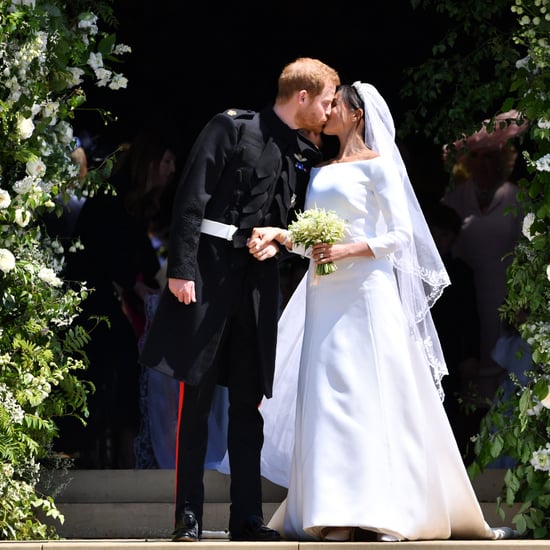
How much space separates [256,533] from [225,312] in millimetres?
936

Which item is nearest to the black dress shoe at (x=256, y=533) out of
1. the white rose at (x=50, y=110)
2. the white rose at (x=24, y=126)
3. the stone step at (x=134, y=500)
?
the stone step at (x=134, y=500)

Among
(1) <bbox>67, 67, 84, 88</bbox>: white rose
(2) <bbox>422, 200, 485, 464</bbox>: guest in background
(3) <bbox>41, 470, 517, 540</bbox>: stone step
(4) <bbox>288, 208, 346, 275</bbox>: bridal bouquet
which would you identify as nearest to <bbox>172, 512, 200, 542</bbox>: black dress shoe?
(4) <bbox>288, 208, 346, 275</bbox>: bridal bouquet

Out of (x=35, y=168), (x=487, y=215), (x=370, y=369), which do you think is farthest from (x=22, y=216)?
(x=487, y=215)

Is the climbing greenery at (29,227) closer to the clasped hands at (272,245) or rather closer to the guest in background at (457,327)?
the clasped hands at (272,245)

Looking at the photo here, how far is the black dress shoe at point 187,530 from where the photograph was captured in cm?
519

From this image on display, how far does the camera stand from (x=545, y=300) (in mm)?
5992

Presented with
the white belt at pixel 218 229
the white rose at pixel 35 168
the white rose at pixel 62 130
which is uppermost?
the white rose at pixel 62 130

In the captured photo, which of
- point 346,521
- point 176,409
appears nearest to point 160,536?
point 176,409

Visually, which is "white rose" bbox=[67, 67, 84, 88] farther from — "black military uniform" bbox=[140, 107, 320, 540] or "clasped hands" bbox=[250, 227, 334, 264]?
"clasped hands" bbox=[250, 227, 334, 264]

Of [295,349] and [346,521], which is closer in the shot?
[346,521]

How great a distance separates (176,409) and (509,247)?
223 cm

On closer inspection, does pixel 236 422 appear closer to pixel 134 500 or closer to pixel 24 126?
pixel 24 126

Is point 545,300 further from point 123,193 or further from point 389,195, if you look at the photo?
point 123,193

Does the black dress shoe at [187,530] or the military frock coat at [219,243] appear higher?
the military frock coat at [219,243]
